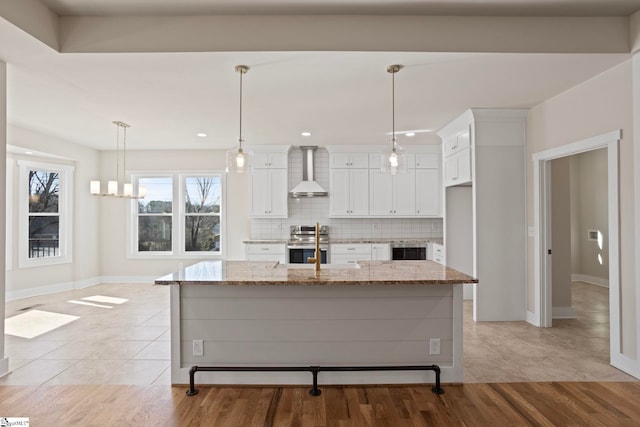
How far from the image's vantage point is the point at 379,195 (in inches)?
258

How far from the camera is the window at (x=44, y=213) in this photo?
19.6 feet

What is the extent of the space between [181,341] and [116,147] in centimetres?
524

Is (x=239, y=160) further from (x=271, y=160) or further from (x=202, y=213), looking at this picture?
(x=202, y=213)

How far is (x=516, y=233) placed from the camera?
177 inches

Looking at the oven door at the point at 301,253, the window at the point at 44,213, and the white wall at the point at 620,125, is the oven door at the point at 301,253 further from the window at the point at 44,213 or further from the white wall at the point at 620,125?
the window at the point at 44,213

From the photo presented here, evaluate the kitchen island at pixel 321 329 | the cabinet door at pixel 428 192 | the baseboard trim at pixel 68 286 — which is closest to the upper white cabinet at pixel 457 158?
the cabinet door at pixel 428 192

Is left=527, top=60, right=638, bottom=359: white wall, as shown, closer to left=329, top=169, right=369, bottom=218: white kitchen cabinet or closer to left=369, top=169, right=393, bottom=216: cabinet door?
left=369, top=169, right=393, bottom=216: cabinet door

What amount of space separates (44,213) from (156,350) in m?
4.33

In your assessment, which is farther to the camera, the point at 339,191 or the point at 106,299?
the point at 339,191

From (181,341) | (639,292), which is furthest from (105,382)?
(639,292)

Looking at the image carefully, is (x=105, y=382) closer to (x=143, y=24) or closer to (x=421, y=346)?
(x=421, y=346)

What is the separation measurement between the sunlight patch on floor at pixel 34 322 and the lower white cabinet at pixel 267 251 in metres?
2.59

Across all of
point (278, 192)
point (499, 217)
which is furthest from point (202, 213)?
point (499, 217)

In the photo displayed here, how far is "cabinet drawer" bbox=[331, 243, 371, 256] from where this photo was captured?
622 centimetres
